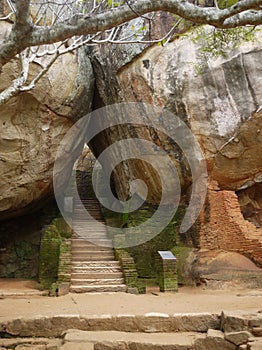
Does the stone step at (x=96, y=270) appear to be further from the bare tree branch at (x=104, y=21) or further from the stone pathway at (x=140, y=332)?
the bare tree branch at (x=104, y=21)

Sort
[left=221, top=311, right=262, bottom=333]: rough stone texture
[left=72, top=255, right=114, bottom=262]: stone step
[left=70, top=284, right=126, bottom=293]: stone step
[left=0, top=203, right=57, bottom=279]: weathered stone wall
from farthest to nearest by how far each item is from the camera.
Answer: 1. [left=0, top=203, right=57, bottom=279]: weathered stone wall
2. [left=72, top=255, right=114, bottom=262]: stone step
3. [left=70, top=284, right=126, bottom=293]: stone step
4. [left=221, top=311, right=262, bottom=333]: rough stone texture

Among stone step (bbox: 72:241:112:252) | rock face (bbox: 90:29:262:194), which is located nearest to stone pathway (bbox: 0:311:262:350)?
stone step (bbox: 72:241:112:252)

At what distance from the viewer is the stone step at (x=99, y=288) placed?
8.66 metres

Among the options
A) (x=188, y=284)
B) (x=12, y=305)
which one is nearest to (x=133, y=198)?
(x=188, y=284)

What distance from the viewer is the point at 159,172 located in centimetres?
1131

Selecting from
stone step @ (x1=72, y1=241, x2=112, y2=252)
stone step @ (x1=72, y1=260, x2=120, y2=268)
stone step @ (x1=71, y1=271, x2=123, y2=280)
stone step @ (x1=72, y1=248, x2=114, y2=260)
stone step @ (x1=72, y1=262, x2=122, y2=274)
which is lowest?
stone step @ (x1=71, y1=271, x2=123, y2=280)

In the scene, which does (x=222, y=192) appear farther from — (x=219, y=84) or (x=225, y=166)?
(x=219, y=84)

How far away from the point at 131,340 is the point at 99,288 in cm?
384

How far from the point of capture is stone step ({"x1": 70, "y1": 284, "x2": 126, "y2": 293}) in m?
8.66

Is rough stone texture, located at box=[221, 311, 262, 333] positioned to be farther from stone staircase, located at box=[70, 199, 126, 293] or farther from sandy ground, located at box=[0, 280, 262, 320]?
stone staircase, located at box=[70, 199, 126, 293]

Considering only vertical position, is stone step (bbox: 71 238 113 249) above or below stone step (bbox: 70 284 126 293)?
above

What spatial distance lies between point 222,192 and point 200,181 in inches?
28.6

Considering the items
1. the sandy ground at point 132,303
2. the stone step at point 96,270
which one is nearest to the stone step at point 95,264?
the stone step at point 96,270

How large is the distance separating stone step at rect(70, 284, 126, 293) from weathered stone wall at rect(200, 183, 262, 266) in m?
2.65
